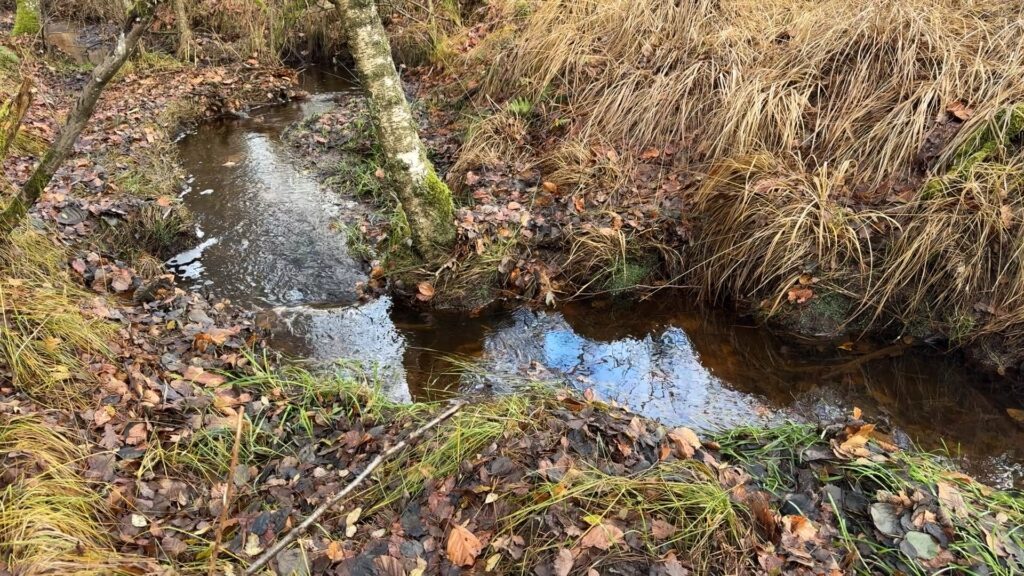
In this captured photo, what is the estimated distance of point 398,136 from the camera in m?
4.17

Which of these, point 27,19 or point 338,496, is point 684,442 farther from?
point 27,19

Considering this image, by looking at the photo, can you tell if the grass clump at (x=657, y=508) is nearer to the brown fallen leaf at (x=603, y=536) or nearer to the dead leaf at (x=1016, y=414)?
the brown fallen leaf at (x=603, y=536)

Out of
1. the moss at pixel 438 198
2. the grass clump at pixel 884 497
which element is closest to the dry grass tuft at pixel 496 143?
the moss at pixel 438 198

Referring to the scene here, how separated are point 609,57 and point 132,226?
4881 millimetres

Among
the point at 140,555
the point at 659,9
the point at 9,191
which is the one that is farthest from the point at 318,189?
the point at 140,555

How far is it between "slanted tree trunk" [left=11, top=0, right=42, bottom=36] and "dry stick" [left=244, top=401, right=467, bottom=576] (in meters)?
10.3

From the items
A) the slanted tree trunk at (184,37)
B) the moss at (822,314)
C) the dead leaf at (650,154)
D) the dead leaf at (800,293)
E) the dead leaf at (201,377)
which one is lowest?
the moss at (822,314)

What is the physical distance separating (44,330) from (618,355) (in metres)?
3.61

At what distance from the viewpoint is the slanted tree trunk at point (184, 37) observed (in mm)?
9336

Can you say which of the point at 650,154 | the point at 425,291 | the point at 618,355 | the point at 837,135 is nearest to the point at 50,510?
the point at 425,291

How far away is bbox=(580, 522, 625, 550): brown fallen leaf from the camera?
2318mm

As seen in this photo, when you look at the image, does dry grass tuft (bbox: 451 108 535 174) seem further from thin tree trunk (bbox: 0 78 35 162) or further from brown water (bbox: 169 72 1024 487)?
thin tree trunk (bbox: 0 78 35 162)

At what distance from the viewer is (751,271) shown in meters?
4.67

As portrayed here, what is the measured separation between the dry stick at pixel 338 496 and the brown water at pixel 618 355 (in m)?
0.94
